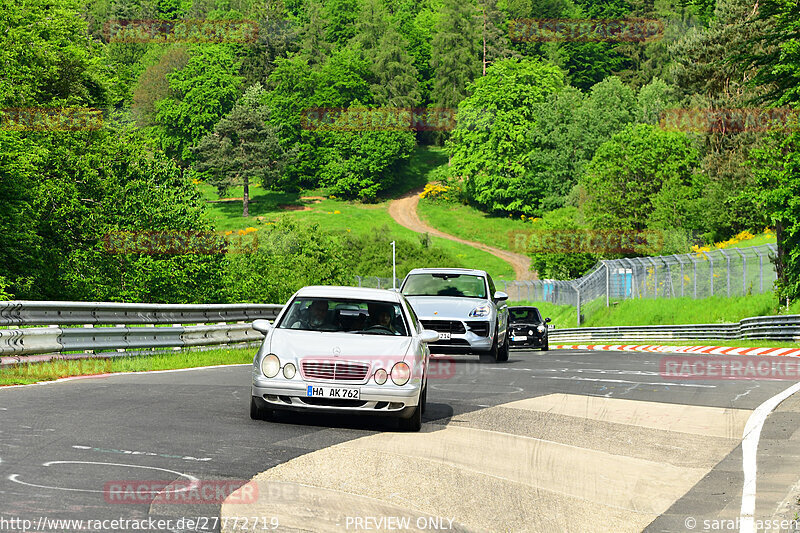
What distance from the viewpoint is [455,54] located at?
494 feet

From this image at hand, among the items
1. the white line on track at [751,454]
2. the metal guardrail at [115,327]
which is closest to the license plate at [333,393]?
the white line on track at [751,454]

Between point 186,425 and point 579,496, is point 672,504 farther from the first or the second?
point 186,425

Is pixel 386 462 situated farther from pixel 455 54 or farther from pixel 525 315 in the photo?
pixel 455 54

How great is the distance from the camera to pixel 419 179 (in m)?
138

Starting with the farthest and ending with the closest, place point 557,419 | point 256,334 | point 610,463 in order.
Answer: point 256,334, point 557,419, point 610,463

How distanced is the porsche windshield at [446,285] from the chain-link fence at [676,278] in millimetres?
23044

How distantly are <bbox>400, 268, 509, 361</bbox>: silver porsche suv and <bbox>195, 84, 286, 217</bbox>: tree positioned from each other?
104 metres

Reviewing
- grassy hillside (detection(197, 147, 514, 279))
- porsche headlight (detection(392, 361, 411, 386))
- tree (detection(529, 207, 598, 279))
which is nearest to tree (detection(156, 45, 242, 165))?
grassy hillside (detection(197, 147, 514, 279))

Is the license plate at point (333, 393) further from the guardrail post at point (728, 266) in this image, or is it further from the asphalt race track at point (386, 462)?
the guardrail post at point (728, 266)

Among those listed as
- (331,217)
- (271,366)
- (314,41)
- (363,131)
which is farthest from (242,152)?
(271,366)

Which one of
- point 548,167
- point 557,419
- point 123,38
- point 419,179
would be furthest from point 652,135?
point 123,38

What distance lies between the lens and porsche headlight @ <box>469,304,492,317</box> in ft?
67.7

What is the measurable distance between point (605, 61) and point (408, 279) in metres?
137

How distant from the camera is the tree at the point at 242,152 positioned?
12662cm
